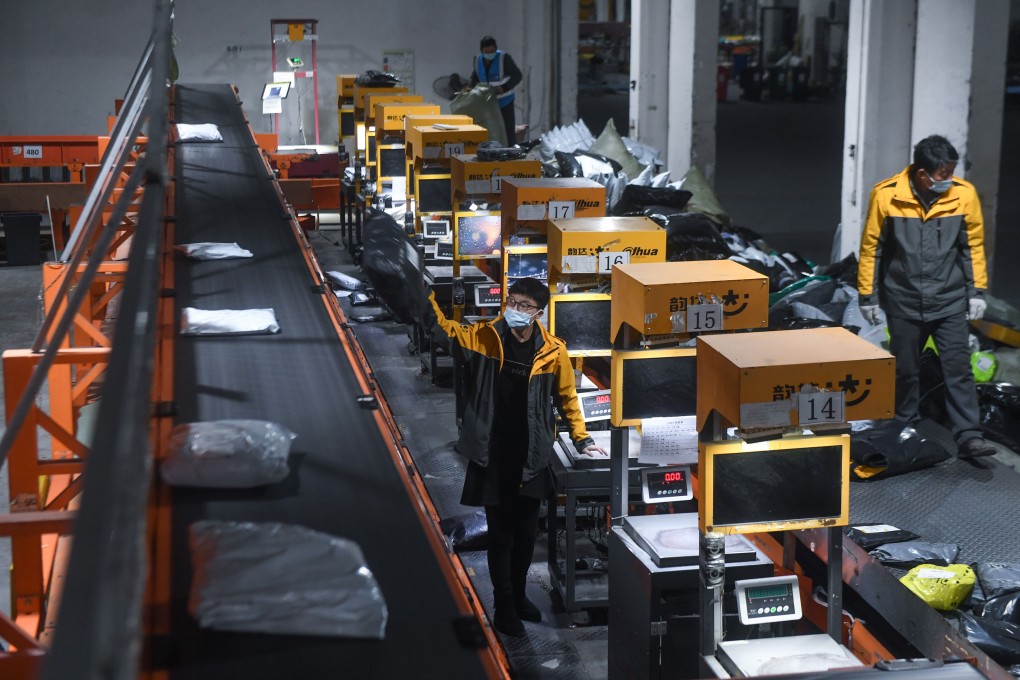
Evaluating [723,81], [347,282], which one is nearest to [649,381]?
[347,282]

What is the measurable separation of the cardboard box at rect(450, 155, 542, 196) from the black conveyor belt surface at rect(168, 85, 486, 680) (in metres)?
3.37

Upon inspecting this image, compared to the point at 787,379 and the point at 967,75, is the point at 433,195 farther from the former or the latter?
the point at 787,379

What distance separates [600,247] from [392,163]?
615 centimetres

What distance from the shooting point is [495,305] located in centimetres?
812

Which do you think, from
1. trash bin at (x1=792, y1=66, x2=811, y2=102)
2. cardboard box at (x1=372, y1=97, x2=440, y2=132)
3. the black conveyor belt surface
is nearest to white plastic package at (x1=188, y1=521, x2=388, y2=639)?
the black conveyor belt surface

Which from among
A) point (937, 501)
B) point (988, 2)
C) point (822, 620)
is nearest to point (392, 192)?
point (988, 2)

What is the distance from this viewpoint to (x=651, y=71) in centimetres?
1423

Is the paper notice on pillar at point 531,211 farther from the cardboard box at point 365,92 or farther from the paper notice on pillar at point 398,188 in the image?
the cardboard box at point 365,92

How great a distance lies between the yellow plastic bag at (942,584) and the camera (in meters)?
4.89

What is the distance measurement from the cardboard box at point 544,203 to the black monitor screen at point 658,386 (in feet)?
9.38

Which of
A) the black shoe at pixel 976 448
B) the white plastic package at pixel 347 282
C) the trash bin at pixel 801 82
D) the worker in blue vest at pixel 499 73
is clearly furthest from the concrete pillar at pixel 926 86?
the trash bin at pixel 801 82

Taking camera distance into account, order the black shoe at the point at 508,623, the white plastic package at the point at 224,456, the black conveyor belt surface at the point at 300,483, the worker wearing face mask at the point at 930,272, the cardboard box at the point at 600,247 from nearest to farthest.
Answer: the black conveyor belt surface at the point at 300,483
the white plastic package at the point at 224,456
the black shoe at the point at 508,623
the cardboard box at the point at 600,247
the worker wearing face mask at the point at 930,272

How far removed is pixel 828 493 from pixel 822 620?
0.60m

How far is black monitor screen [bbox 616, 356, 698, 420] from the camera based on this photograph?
416cm
